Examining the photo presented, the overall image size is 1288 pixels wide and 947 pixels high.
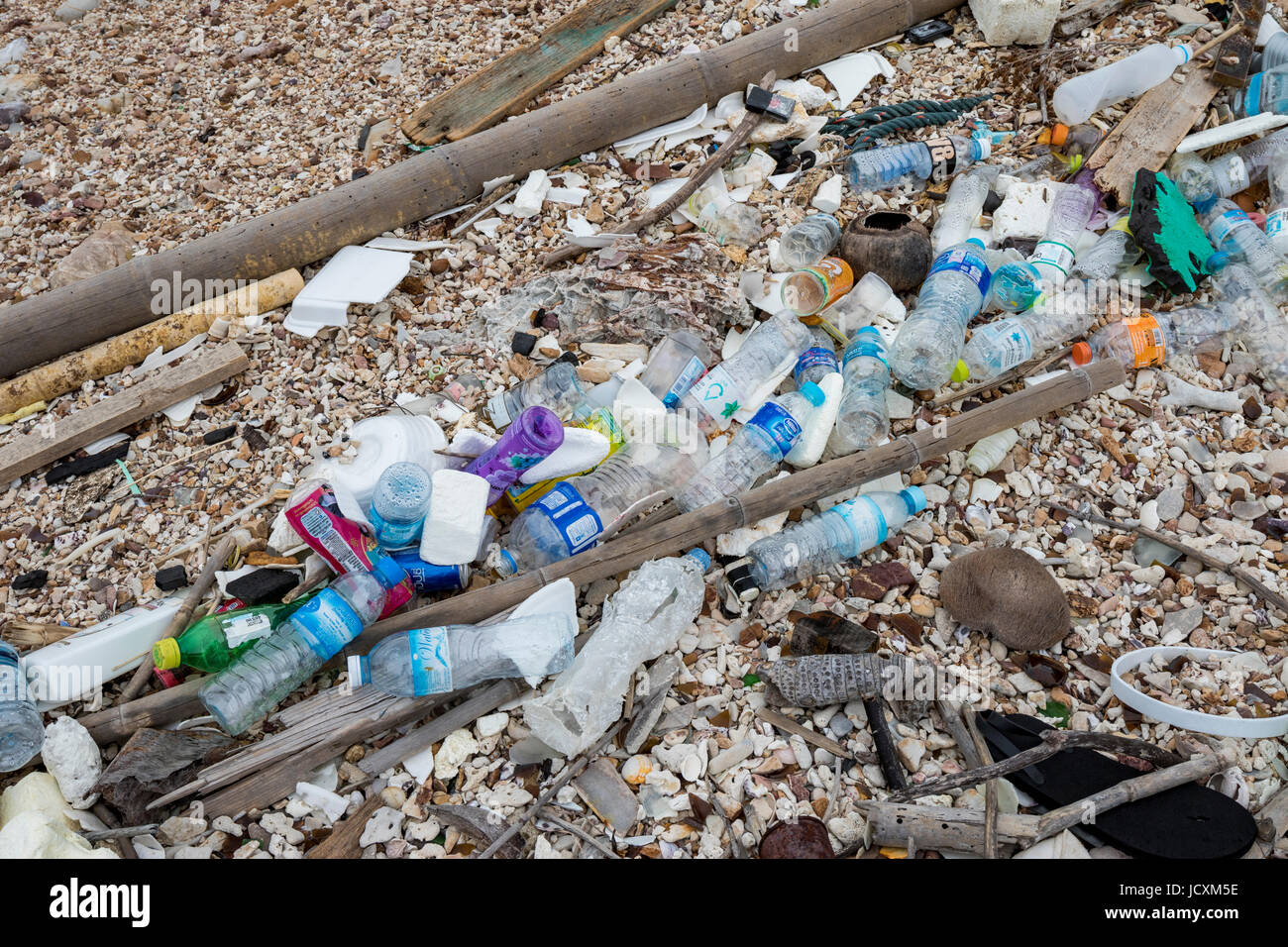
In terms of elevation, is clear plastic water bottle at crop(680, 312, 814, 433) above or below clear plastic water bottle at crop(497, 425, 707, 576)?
above

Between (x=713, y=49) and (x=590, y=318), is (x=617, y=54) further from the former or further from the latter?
(x=590, y=318)

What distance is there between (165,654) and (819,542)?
1.84 meters

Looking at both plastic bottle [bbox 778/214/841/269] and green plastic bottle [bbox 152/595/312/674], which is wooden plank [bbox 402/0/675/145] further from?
green plastic bottle [bbox 152/595/312/674]

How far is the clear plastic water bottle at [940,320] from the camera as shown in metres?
3.09

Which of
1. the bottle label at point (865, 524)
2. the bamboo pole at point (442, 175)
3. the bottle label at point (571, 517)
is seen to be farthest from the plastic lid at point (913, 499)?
the bamboo pole at point (442, 175)

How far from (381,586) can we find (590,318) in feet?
4.43

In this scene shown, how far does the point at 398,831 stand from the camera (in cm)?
222

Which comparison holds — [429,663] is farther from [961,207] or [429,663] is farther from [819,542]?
[961,207]

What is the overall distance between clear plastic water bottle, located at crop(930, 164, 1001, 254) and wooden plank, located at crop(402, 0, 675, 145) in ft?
6.53

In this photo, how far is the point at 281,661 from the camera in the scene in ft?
7.89

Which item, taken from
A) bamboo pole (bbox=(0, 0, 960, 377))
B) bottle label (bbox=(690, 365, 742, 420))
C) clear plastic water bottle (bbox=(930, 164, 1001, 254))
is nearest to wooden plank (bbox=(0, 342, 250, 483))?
bamboo pole (bbox=(0, 0, 960, 377))

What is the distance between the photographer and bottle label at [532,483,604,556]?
265cm

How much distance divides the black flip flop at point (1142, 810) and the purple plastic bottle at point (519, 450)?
1501 millimetres

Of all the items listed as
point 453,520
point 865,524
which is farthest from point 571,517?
point 865,524
